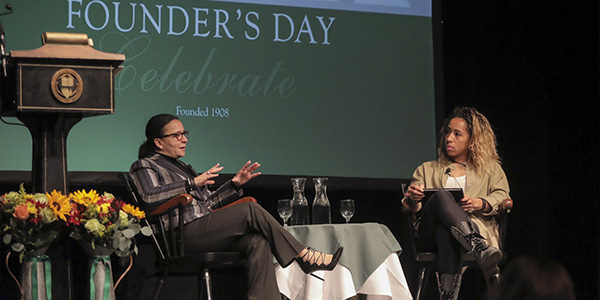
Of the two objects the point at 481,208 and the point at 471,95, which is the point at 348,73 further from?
the point at 481,208

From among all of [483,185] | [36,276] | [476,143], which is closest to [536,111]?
Answer: [476,143]

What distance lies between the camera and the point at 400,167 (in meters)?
4.75

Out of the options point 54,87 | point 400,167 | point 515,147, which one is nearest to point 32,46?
point 54,87

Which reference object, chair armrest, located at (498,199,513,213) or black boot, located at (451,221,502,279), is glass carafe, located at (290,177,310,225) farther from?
chair armrest, located at (498,199,513,213)

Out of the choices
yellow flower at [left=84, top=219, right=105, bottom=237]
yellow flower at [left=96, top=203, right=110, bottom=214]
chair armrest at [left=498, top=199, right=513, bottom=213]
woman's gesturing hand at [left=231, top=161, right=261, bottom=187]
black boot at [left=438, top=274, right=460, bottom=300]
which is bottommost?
black boot at [left=438, top=274, right=460, bottom=300]

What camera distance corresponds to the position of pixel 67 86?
2.66 metres

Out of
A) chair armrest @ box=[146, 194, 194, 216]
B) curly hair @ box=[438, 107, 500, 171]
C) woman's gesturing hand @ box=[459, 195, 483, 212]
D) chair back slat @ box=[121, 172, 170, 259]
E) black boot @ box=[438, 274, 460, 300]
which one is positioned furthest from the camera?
curly hair @ box=[438, 107, 500, 171]

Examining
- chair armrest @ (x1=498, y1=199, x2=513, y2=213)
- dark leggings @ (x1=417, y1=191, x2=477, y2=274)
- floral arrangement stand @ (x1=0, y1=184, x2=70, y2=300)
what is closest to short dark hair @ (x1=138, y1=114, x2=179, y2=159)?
floral arrangement stand @ (x1=0, y1=184, x2=70, y2=300)

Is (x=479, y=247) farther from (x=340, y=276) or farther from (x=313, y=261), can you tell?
(x=313, y=261)

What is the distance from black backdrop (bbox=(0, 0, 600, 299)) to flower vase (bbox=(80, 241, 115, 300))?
220cm

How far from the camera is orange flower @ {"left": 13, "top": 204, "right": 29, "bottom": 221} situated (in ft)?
8.14

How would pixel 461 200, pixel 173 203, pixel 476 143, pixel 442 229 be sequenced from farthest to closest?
pixel 476 143 < pixel 461 200 < pixel 442 229 < pixel 173 203

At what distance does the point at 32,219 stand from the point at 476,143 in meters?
2.58

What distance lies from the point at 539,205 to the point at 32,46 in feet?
11.5
